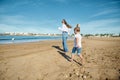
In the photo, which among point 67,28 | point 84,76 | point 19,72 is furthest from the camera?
point 67,28

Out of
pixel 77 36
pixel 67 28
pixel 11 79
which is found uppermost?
pixel 67 28

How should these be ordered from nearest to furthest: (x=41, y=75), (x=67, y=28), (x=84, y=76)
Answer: (x=84, y=76) < (x=41, y=75) < (x=67, y=28)

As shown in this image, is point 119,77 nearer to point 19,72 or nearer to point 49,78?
point 49,78

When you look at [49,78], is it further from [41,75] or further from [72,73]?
[72,73]

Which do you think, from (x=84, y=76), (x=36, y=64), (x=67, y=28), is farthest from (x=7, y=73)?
(x=67, y=28)

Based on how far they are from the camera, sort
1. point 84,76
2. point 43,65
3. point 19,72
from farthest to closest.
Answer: point 43,65, point 19,72, point 84,76

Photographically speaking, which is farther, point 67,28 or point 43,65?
point 67,28

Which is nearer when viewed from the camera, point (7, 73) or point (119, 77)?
point (119, 77)

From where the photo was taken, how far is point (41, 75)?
402cm

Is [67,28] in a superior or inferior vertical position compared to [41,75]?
superior

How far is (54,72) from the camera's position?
4.24m

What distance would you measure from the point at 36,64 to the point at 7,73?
1311mm

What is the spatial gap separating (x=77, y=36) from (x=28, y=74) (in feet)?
9.44

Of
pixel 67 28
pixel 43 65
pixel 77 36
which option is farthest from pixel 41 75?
pixel 67 28
